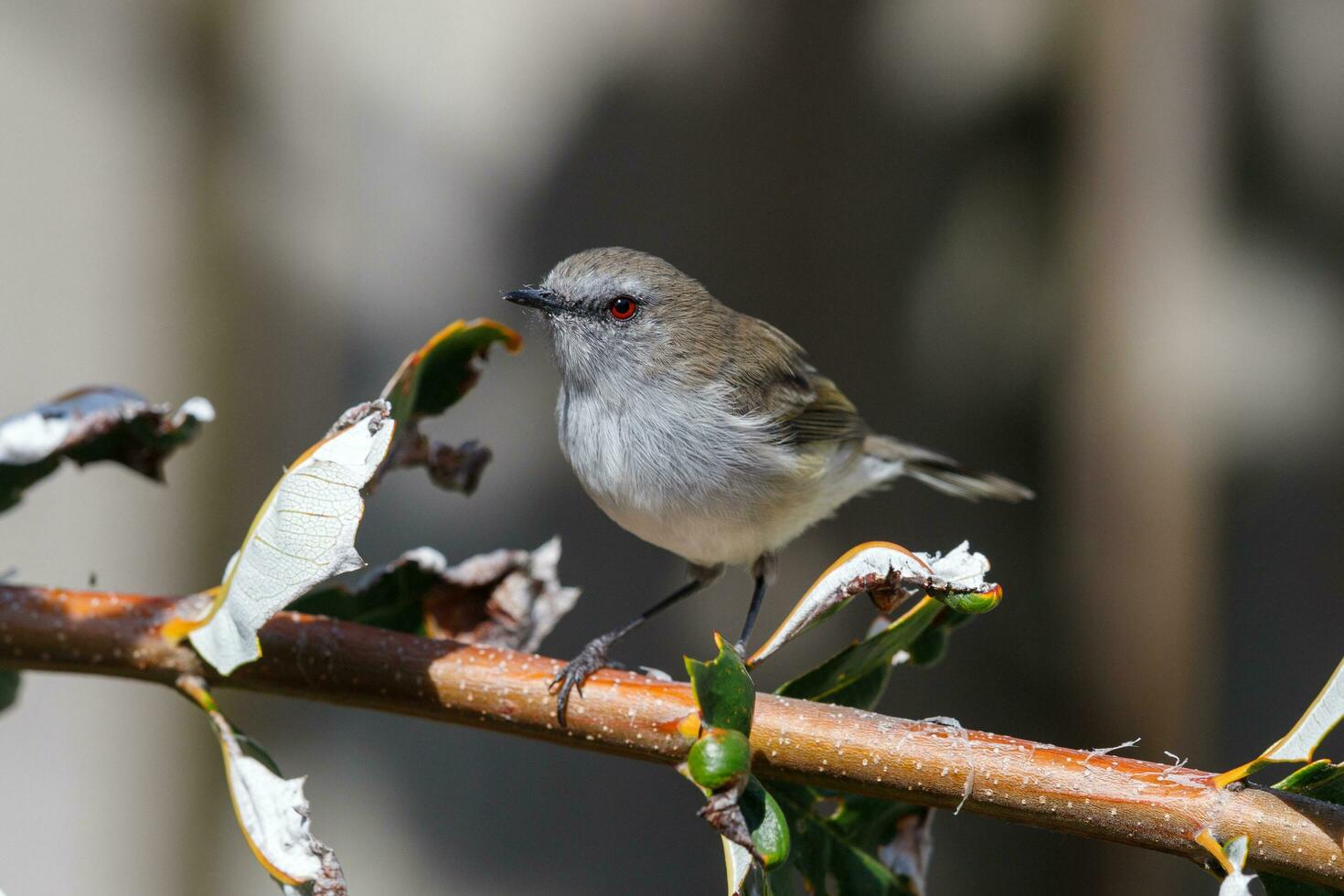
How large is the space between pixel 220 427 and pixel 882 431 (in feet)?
7.09

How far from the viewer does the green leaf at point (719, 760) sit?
0.89 m

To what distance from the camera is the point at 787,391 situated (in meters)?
2.29

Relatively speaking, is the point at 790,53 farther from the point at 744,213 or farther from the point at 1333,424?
the point at 1333,424

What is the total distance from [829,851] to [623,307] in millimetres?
1201

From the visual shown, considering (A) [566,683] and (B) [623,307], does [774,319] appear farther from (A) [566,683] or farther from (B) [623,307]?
(A) [566,683]

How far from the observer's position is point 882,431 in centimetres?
366

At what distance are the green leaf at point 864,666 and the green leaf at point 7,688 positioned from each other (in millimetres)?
898

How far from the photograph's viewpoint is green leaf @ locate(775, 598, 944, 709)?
109 centimetres

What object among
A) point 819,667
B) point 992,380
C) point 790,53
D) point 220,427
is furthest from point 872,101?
point 819,667

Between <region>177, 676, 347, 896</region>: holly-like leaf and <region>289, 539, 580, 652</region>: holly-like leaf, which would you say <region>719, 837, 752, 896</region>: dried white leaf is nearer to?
<region>177, 676, 347, 896</region>: holly-like leaf

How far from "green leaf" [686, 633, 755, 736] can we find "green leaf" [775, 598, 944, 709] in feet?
0.54

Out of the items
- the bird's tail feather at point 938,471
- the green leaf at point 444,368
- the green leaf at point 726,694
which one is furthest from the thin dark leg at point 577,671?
the bird's tail feather at point 938,471

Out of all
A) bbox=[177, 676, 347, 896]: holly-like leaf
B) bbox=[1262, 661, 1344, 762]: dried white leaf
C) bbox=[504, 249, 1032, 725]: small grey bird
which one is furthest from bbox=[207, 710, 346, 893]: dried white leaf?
bbox=[1262, 661, 1344, 762]: dried white leaf

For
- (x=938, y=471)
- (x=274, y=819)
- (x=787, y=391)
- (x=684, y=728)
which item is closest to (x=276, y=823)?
(x=274, y=819)
